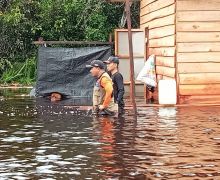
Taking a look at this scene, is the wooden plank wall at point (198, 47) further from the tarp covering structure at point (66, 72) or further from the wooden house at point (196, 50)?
the tarp covering structure at point (66, 72)

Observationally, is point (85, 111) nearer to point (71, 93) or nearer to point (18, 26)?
point (71, 93)

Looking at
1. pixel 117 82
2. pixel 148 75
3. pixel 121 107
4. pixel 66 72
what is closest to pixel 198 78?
pixel 148 75

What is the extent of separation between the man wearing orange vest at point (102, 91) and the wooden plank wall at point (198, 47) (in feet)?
11.9

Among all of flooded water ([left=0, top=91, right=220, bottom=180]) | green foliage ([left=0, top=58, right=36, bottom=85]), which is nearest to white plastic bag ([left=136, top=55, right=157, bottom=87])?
flooded water ([left=0, top=91, right=220, bottom=180])

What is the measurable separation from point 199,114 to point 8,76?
56.2 feet

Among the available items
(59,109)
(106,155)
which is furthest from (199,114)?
(106,155)

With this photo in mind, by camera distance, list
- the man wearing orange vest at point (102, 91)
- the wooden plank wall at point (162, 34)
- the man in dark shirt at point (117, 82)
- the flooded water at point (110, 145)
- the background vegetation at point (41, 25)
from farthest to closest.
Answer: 1. the background vegetation at point (41, 25)
2. the wooden plank wall at point (162, 34)
3. the man in dark shirt at point (117, 82)
4. the man wearing orange vest at point (102, 91)
5. the flooded water at point (110, 145)

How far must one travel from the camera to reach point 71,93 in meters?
21.9

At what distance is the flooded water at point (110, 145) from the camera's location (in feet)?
27.3

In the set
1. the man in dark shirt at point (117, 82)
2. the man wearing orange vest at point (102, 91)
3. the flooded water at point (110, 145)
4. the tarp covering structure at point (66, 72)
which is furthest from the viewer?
the tarp covering structure at point (66, 72)

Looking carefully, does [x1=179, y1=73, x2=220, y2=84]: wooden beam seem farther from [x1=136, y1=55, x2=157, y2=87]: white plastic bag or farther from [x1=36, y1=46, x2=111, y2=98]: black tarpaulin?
[x1=36, y1=46, x2=111, y2=98]: black tarpaulin

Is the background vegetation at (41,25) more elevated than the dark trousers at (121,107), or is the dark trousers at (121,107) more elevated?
the background vegetation at (41,25)

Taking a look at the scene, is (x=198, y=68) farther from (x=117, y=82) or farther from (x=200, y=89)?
(x=117, y=82)

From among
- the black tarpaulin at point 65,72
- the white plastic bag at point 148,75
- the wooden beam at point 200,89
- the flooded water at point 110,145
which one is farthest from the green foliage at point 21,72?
the flooded water at point 110,145
